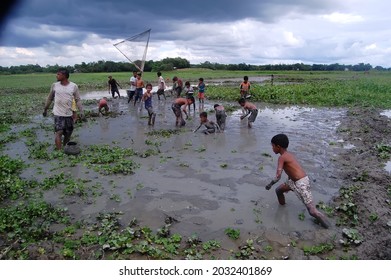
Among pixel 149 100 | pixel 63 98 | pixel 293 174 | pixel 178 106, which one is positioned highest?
pixel 63 98

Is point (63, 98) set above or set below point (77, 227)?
above

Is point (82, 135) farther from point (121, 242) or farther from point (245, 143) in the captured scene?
point (121, 242)

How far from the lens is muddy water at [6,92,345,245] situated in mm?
5172

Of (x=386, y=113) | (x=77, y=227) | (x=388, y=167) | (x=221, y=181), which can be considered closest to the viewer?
(x=77, y=227)

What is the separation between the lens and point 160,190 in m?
6.22

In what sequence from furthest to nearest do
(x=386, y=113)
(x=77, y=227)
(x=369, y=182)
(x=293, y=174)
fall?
(x=386, y=113) → (x=369, y=182) → (x=293, y=174) → (x=77, y=227)

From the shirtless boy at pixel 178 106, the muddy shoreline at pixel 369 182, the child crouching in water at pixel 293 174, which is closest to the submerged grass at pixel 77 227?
the muddy shoreline at pixel 369 182

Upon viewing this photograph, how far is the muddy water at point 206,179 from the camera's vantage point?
5.17m

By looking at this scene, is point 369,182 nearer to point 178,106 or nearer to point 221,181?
point 221,181

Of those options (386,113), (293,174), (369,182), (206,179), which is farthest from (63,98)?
(386,113)

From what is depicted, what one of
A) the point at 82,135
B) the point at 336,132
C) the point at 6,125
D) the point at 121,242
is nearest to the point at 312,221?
the point at 121,242

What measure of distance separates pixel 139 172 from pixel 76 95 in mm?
A: 2417

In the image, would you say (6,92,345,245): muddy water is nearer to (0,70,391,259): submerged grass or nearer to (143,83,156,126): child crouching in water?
(0,70,391,259): submerged grass

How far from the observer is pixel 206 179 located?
6.83 m
